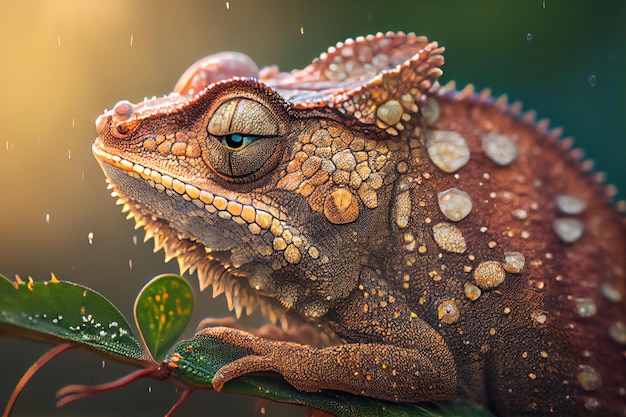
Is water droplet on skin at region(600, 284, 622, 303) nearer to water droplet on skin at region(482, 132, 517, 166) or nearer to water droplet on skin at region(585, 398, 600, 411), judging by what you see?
water droplet on skin at region(585, 398, 600, 411)

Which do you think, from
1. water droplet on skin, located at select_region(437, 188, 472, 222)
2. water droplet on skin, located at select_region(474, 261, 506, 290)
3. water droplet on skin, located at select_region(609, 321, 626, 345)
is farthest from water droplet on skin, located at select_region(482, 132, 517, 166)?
water droplet on skin, located at select_region(609, 321, 626, 345)

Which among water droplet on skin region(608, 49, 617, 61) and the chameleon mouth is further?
water droplet on skin region(608, 49, 617, 61)

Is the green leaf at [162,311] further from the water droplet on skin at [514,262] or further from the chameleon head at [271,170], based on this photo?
the water droplet on skin at [514,262]

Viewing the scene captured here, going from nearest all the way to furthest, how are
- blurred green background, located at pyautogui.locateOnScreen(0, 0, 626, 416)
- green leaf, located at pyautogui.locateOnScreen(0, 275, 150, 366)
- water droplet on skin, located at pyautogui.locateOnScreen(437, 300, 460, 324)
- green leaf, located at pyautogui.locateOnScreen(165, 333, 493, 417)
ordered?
green leaf, located at pyautogui.locateOnScreen(0, 275, 150, 366) < green leaf, located at pyautogui.locateOnScreen(165, 333, 493, 417) < water droplet on skin, located at pyautogui.locateOnScreen(437, 300, 460, 324) < blurred green background, located at pyautogui.locateOnScreen(0, 0, 626, 416)

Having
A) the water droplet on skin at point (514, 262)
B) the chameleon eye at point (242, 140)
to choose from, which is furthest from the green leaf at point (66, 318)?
the water droplet on skin at point (514, 262)

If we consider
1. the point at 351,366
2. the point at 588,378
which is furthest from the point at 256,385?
the point at 588,378

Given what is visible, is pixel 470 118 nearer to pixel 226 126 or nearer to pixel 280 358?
pixel 226 126
